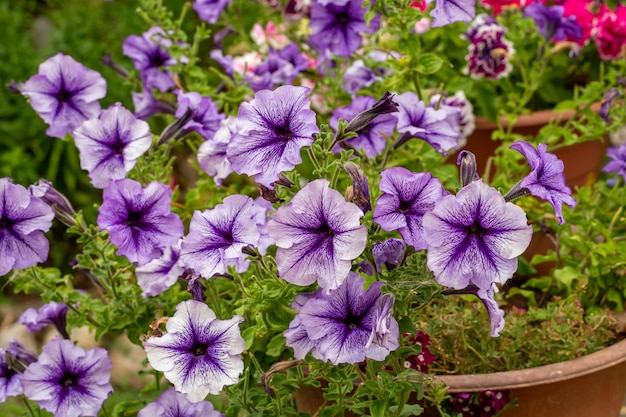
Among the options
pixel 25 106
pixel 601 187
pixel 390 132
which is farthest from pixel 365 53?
pixel 25 106

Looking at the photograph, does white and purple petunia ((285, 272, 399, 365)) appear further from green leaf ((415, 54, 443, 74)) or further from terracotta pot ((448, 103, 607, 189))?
terracotta pot ((448, 103, 607, 189))

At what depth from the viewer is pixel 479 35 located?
2.03 m

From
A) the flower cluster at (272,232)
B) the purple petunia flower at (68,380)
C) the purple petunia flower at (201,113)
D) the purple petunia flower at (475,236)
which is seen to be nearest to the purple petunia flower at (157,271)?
the flower cluster at (272,232)

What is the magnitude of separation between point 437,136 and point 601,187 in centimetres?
53

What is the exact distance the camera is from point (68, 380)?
4.49ft

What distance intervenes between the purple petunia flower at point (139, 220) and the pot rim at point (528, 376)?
454 millimetres

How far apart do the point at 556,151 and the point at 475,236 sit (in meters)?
1.18

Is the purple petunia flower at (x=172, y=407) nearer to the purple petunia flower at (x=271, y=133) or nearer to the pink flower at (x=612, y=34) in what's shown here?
the purple petunia flower at (x=271, y=133)

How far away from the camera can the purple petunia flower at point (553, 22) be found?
2.00 meters

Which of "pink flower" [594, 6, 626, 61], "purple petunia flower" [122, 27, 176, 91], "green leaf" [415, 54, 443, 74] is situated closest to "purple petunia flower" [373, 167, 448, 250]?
"green leaf" [415, 54, 443, 74]

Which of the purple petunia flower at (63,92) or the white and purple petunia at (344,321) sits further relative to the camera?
the purple petunia flower at (63,92)

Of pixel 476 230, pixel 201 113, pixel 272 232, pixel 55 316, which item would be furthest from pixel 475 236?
pixel 55 316

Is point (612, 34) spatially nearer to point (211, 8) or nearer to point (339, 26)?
point (339, 26)

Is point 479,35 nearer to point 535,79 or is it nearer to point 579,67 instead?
point 535,79
